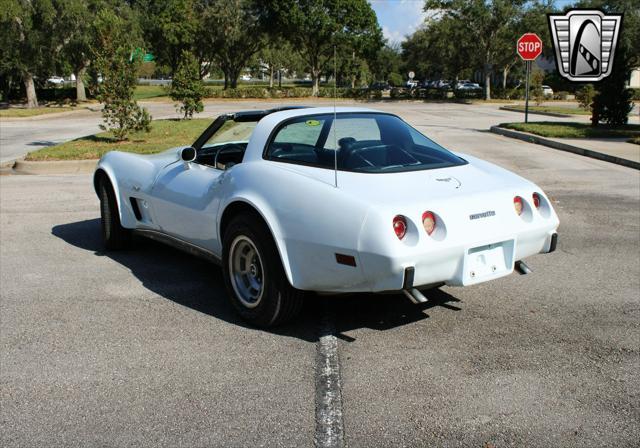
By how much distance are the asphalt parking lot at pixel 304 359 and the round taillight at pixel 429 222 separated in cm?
A: 79

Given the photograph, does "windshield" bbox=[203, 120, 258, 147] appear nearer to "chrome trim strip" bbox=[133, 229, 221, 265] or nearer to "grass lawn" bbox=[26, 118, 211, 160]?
"chrome trim strip" bbox=[133, 229, 221, 265]

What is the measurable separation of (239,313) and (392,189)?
4.63 feet

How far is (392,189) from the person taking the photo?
13.2ft

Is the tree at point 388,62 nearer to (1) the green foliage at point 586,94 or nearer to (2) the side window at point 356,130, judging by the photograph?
(1) the green foliage at point 586,94

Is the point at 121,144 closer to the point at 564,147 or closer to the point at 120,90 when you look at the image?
the point at 120,90

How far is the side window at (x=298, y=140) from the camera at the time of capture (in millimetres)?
4573

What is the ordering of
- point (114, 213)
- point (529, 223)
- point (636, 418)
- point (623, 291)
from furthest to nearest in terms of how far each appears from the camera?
point (114, 213) < point (623, 291) < point (529, 223) < point (636, 418)

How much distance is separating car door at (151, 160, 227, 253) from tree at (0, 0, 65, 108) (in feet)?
114

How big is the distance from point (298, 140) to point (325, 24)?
51911mm

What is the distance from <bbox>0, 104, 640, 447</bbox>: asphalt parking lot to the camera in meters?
3.19

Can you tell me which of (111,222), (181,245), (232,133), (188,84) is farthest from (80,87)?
(181,245)

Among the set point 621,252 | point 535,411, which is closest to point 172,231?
point 535,411

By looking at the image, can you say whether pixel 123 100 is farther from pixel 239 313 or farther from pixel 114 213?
pixel 239 313

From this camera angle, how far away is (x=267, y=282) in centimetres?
Result: 425
